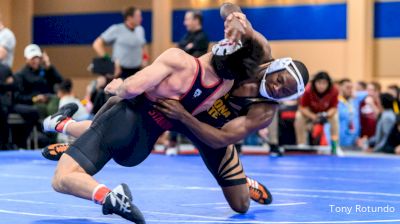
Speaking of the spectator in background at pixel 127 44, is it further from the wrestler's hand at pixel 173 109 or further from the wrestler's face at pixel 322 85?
the wrestler's hand at pixel 173 109

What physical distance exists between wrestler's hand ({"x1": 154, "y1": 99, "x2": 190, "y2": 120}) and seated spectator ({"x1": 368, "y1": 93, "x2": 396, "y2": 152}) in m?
7.63

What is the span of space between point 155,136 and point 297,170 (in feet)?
13.0

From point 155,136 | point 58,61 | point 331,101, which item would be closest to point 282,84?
point 155,136

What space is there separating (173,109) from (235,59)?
44cm

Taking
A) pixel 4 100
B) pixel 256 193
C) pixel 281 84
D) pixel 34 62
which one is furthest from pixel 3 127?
pixel 281 84

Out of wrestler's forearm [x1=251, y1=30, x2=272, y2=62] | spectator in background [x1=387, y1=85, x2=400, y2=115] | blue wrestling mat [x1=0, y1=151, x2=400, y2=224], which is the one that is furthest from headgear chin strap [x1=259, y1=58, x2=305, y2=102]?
spectator in background [x1=387, y1=85, x2=400, y2=115]

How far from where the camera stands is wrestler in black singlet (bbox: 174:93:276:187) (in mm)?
4789

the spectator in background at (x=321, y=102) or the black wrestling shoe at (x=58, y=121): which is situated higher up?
the black wrestling shoe at (x=58, y=121)

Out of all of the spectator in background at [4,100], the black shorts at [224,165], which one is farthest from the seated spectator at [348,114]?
the black shorts at [224,165]

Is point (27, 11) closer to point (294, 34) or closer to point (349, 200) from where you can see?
point (294, 34)

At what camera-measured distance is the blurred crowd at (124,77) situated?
10570 mm

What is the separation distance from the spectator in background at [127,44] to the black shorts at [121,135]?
5945 mm

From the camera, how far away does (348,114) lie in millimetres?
12453

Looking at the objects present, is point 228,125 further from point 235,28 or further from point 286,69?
point 235,28
